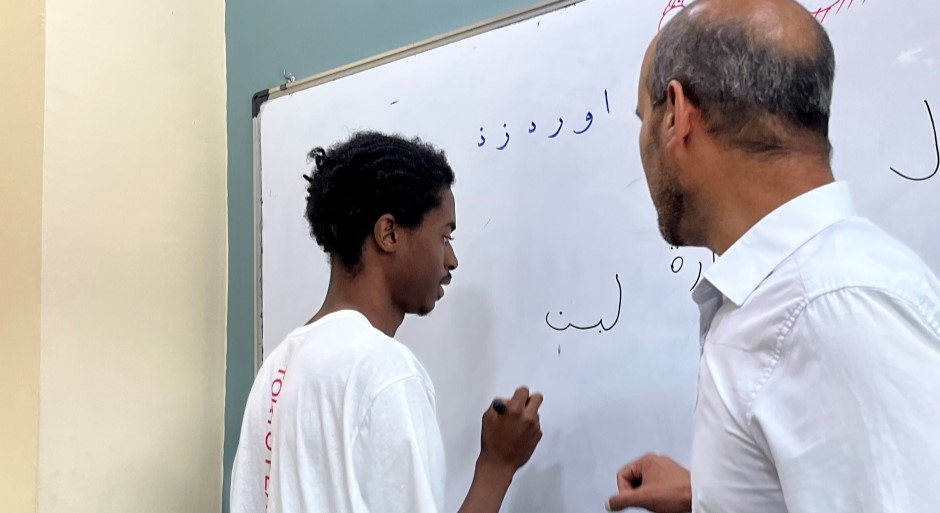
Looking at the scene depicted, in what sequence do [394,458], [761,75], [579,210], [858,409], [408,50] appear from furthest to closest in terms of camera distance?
[408,50] < [579,210] < [394,458] < [761,75] < [858,409]

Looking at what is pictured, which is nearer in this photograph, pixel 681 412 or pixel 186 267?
pixel 681 412

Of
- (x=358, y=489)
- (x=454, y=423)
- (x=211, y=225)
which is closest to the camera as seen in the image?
(x=358, y=489)

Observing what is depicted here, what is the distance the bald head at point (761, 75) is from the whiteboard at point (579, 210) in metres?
0.28

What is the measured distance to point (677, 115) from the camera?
2.12ft

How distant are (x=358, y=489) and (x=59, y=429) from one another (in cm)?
75

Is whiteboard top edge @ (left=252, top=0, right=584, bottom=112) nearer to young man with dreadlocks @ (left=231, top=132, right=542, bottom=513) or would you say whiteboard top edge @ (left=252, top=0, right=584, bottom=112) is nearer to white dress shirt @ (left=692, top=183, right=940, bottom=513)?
young man with dreadlocks @ (left=231, top=132, right=542, bottom=513)

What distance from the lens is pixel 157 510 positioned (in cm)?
138

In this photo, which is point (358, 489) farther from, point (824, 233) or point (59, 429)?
point (59, 429)

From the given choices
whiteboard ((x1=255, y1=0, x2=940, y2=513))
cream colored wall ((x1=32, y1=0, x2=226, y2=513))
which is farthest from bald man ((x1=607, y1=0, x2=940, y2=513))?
cream colored wall ((x1=32, y1=0, x2=226, y2=513))

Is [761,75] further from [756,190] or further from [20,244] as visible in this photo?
[20,244]

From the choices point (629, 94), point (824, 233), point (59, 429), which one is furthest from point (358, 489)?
point (59, 429)

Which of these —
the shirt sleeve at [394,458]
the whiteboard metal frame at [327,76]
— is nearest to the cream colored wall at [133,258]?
the whiteboard metal frame at [327,76]

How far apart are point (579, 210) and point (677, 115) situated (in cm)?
41

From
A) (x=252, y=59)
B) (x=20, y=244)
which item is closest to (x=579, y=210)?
(x=252, y=59)
